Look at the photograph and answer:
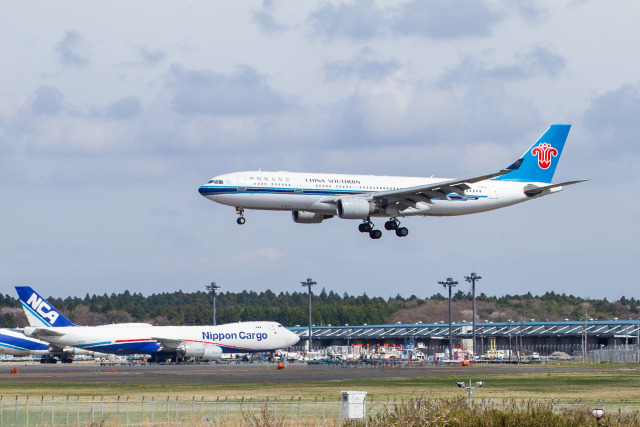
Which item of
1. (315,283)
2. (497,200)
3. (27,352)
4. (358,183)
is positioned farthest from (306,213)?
(315,283)

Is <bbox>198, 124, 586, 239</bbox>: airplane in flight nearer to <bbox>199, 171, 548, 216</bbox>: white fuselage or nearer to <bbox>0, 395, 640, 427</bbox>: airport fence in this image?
<bbox>199, 171, 548, 216</bbox>: white fuselage

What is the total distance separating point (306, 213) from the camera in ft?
203

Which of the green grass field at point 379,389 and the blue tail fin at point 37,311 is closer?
the green grass field at point 379,389

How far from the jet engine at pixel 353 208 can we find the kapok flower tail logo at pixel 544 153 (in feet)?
58.2

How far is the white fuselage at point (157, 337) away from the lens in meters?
88.5

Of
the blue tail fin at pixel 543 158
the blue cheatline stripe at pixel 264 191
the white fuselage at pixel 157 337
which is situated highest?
the blue tail fin at pixel 543 158

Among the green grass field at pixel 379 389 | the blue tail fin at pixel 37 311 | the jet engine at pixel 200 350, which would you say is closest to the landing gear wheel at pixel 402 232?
the green grass field at pixel 379 389

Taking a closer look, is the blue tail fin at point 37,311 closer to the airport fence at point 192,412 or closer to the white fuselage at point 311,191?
the white fuselage at point 311,191

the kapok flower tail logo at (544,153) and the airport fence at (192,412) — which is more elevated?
the kapok flower tail logo at (544,153)

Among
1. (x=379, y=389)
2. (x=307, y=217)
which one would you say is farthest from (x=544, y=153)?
(x=379, y=389)

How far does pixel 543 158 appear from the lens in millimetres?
70875

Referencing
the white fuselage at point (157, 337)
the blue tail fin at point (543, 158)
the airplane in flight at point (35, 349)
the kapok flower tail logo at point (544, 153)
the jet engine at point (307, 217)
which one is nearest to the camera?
the jet engine at point (307, 217)

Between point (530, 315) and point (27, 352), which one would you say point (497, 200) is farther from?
point (530, 315)

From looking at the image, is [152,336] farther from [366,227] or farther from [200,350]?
[366,227]
